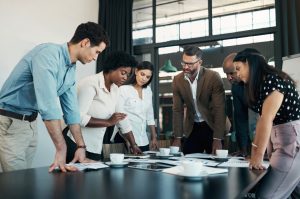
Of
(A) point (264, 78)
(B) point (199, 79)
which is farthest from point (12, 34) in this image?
(A) point (264, 78)

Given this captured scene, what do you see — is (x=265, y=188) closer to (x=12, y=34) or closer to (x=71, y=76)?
(x=71, y=76)

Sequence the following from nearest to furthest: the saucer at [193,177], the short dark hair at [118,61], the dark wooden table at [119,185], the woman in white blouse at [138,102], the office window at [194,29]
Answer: the dark wooden table at [119,185] → the saucer at [193,177] → the short dark hair at [118,61] → the woman in white blouse at [138,102] → the office window at [194,29]

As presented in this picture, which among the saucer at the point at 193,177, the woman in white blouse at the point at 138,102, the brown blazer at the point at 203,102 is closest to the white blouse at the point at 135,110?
the woman in white blouse at the point at 138,102

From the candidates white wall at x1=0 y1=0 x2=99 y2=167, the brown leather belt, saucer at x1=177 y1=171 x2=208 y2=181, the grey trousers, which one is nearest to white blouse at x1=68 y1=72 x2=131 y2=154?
the brown leather belt

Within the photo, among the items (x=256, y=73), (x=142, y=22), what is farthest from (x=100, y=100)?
(x=142, y=22)

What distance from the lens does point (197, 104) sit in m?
2.59

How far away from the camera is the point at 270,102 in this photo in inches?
59.5

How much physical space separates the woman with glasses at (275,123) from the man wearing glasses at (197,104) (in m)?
0.82

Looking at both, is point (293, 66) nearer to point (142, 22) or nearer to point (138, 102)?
point (138, 102)

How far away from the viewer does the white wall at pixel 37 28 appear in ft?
11.4

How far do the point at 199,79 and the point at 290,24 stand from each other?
164 centimetres

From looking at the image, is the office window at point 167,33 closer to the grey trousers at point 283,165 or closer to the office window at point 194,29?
the office window at point 194,29

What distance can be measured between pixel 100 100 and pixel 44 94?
75 cm

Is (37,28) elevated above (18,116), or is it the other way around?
(37,28)
